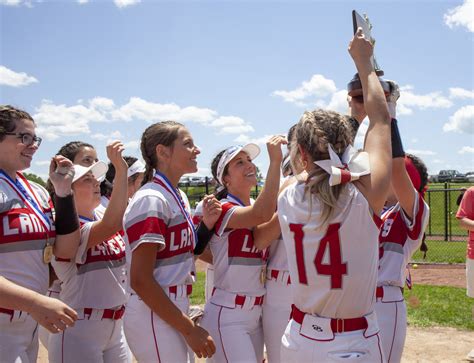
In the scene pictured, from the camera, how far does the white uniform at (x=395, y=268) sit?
3.15 metres

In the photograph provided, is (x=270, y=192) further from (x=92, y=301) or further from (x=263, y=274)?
(x=92, y=301)

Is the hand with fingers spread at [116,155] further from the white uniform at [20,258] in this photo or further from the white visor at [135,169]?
the white visor at [135,169]

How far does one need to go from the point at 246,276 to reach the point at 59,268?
4.05 feet

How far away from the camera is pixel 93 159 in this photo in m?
3.79

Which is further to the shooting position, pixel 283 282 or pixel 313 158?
pixel 283 282

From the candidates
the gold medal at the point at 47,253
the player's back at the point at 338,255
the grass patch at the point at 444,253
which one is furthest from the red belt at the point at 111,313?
the grass patch at the point at 444,253

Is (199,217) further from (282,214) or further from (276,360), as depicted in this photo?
(282,214)

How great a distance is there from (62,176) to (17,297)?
2.70 feet

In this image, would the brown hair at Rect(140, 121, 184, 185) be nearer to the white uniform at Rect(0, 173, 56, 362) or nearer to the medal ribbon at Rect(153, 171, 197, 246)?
the medal ribbon at Rect(153, 171, 197, 246)

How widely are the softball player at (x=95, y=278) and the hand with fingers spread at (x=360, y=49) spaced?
1612 millimetres

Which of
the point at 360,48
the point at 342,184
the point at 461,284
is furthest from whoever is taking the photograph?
the point at 461,284

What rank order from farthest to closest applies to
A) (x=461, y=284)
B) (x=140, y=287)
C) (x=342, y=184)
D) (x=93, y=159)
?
(x=461, y=284)
(x=93, y=159)
(x=140, y=287)
(x=342, y=184)

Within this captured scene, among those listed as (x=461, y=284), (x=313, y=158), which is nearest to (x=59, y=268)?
(x=313, y=158)

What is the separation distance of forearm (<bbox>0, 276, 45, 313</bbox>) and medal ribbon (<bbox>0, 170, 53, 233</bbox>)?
55 cm
